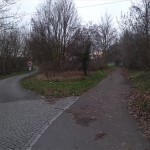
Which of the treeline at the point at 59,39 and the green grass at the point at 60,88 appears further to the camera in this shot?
the treeline at the point at 59,39

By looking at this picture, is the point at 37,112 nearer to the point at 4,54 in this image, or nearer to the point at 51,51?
the point at 51,51

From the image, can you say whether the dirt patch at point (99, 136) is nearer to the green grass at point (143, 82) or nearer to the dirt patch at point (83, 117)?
the dirt patch at point (83, 117)

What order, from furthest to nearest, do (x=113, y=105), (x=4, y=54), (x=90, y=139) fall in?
(x=4, y=54), (x=113, y=105), (x=90, y=139)

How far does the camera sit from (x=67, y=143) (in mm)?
9070

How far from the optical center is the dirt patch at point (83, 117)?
12.5m

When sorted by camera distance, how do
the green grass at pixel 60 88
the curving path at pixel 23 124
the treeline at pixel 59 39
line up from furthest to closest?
1. the treeline at pixel 59 39
2. the green grass at pixel 60 88
3. the curving path at pixel 23 124

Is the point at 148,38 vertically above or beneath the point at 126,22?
beneath

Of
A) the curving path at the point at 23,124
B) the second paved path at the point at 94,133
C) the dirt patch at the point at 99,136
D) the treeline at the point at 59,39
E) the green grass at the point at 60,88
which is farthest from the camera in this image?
the treeline at the point at 59,39

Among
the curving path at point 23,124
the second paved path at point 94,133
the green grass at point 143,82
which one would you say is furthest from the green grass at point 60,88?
the second paved path at point 94,133

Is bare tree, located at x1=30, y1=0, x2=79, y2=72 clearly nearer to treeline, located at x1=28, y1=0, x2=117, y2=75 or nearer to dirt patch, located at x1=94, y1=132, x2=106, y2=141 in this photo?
treeline, located at x1=28, y1=0, x2=117, y2=75

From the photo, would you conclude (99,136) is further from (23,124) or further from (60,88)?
(60,88)

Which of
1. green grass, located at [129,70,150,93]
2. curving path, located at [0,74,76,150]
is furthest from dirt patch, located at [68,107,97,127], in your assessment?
green grass, located at [129,70,150,93]

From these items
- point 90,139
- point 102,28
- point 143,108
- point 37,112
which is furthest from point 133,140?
point 102,28

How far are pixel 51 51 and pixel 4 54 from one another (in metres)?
27.0
